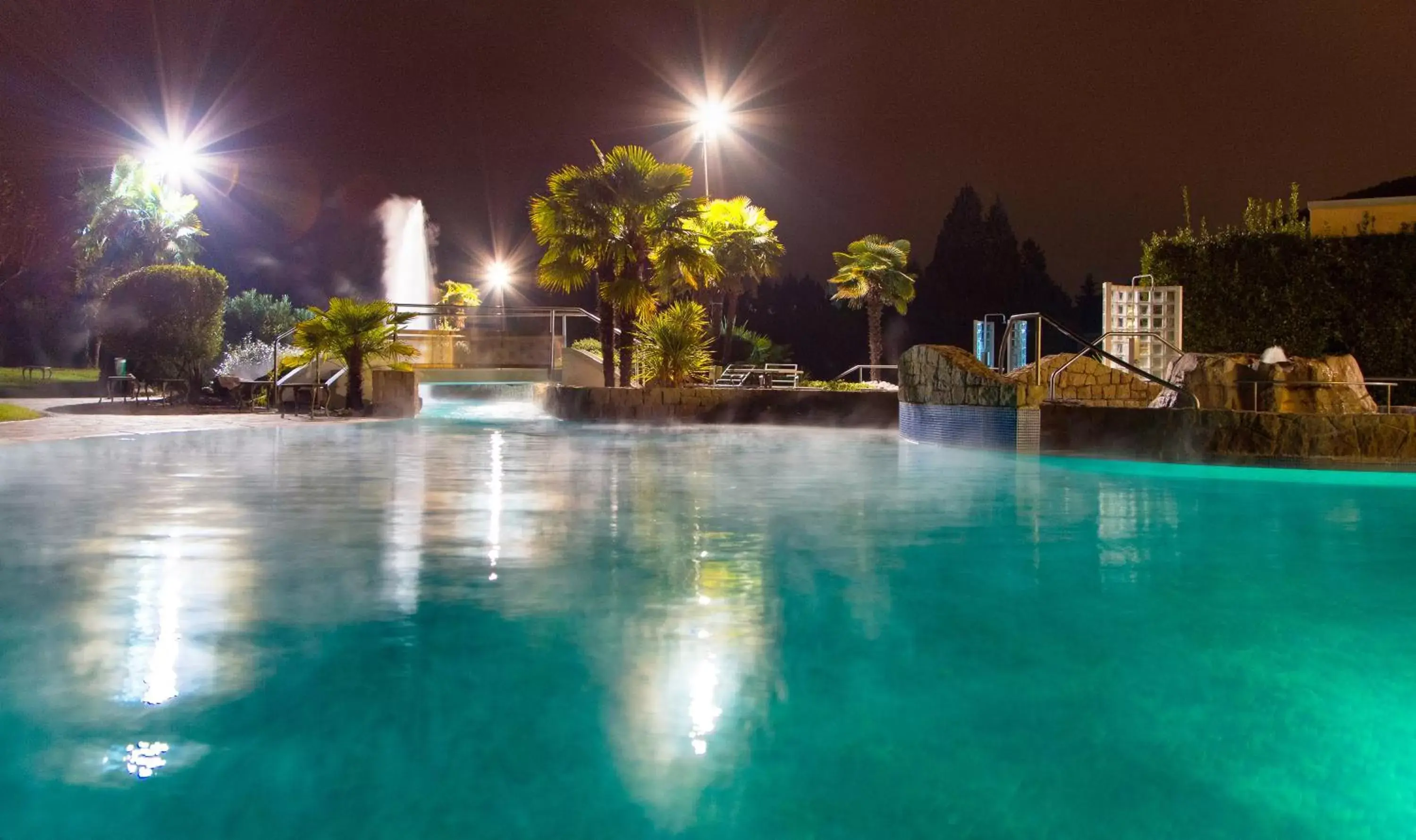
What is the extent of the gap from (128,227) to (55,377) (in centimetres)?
799

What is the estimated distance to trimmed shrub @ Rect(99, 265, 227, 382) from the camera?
2734 cm

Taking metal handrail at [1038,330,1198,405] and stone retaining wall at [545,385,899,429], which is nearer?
metal handrail at [1038,330,1198,405]

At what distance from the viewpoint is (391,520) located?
29.8 ft

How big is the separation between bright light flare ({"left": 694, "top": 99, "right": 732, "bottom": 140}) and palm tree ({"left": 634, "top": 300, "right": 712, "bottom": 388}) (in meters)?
4.61

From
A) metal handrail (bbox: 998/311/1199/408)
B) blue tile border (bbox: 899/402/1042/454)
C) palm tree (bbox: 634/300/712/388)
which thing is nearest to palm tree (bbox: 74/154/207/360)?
palm tree (bbox: 634/300/712/388)

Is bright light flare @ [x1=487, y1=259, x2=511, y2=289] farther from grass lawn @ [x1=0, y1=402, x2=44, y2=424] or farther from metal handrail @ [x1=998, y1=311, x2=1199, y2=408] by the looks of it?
metal handrail @ [x1=998, y1=311, x2=1199, y2=408]

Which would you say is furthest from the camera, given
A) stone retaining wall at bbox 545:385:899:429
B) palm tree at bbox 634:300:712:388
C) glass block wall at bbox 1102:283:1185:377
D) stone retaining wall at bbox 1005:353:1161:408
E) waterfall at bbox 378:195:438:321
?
waterfall at bbox 378:195:438:321

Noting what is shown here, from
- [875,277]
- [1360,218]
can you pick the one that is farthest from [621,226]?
[1360,218]

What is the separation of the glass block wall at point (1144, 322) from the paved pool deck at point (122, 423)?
14.3 meters

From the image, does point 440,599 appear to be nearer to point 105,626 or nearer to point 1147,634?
point 105,626

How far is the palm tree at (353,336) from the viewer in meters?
24.6

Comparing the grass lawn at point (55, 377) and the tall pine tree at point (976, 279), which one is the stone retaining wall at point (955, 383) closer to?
the grass lawn at point (55, 377)

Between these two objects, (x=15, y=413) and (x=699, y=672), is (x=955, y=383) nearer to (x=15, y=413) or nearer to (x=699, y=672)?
(x=699, y=672)

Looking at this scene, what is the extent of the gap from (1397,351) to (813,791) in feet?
74.2
